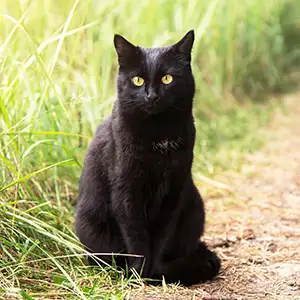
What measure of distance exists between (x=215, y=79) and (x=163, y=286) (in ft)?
10.0

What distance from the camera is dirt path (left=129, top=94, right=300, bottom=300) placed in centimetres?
229

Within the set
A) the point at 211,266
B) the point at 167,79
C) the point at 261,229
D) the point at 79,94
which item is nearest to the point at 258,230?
the point at 261,229

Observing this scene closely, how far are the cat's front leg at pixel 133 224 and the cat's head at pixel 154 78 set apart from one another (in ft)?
1.07

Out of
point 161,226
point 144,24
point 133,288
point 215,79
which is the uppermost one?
point 144,24

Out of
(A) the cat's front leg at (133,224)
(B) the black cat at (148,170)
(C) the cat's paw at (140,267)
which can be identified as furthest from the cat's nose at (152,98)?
(C) the cat's paw at (140,267)

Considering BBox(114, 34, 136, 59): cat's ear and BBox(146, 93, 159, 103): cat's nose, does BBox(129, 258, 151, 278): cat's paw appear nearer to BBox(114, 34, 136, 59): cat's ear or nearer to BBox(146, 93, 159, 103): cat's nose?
BBox(146, 93, 159, 103): cat's nose

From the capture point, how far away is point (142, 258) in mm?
2355

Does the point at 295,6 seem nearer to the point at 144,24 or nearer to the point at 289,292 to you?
the point at 144,24

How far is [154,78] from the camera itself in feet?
7.45

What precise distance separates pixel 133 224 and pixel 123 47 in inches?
27.6

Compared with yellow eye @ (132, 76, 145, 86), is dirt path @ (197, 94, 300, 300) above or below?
below

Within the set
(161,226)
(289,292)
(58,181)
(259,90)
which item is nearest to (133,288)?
(161,226)

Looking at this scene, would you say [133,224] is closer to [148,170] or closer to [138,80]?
[148,170]

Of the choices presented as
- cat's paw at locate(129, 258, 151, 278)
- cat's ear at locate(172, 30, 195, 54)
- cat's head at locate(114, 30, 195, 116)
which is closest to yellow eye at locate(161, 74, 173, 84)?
cat's head at locate(114, 30, 195, 116)
